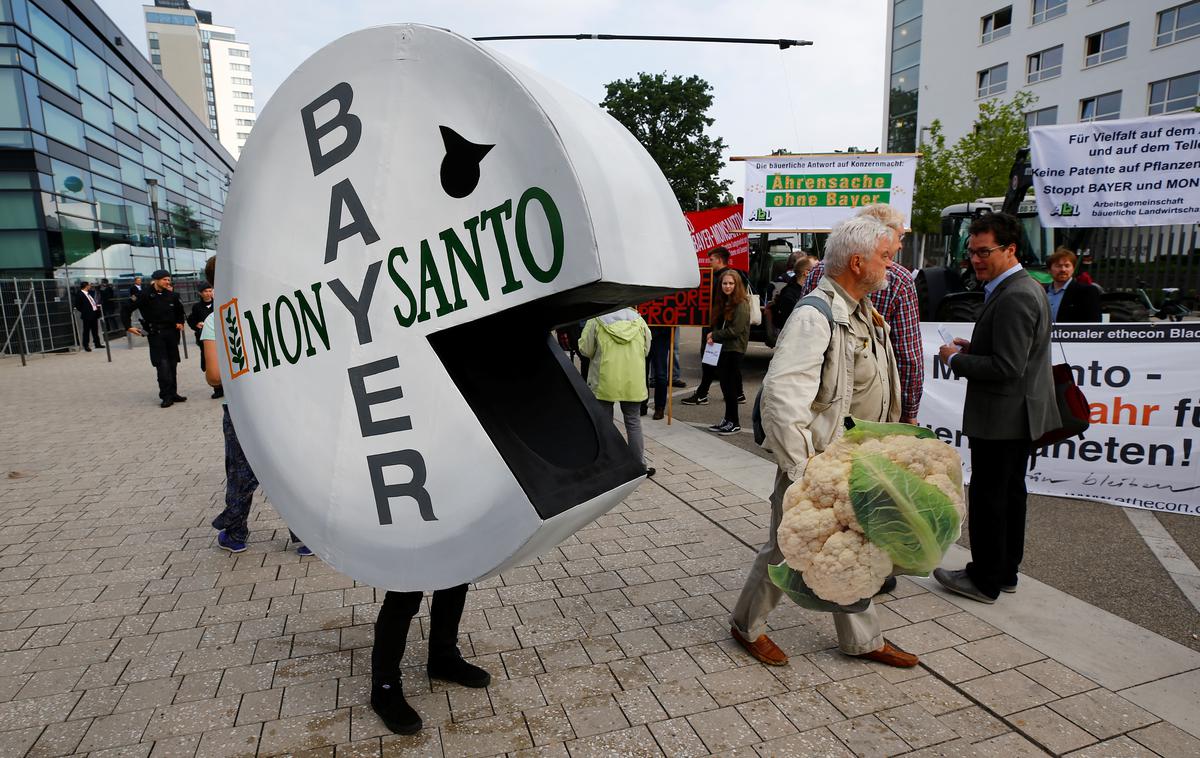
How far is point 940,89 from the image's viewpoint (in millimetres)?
40969

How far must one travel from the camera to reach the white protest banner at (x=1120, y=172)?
5.71 meters

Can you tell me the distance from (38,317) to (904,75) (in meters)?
47.2

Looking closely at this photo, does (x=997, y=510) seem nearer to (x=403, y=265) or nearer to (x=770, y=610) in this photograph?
(x=770, y=610)

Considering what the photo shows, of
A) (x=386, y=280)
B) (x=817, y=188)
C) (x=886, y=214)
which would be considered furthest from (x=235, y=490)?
(x=817, y=188)

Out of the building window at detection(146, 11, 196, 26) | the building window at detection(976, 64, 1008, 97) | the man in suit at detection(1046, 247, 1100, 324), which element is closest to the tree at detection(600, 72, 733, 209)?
the building window at detection(976, 64, 1008, 97)

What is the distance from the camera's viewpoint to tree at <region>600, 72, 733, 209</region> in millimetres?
56719

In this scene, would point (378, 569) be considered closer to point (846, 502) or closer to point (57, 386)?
point (846, 502)

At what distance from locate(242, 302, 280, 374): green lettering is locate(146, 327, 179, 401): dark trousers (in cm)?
873

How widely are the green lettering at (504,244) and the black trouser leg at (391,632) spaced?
152 centimetres

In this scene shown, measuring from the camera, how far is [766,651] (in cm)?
301

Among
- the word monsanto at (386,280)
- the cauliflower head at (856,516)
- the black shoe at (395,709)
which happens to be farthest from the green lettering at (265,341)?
the cauliflower head at (856,516)

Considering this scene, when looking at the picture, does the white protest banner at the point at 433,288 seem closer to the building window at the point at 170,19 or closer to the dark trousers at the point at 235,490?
the dark trousers at the point at 235,490

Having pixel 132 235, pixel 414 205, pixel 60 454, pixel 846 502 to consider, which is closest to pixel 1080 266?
pixel 846 502

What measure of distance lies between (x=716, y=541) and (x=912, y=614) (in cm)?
126
